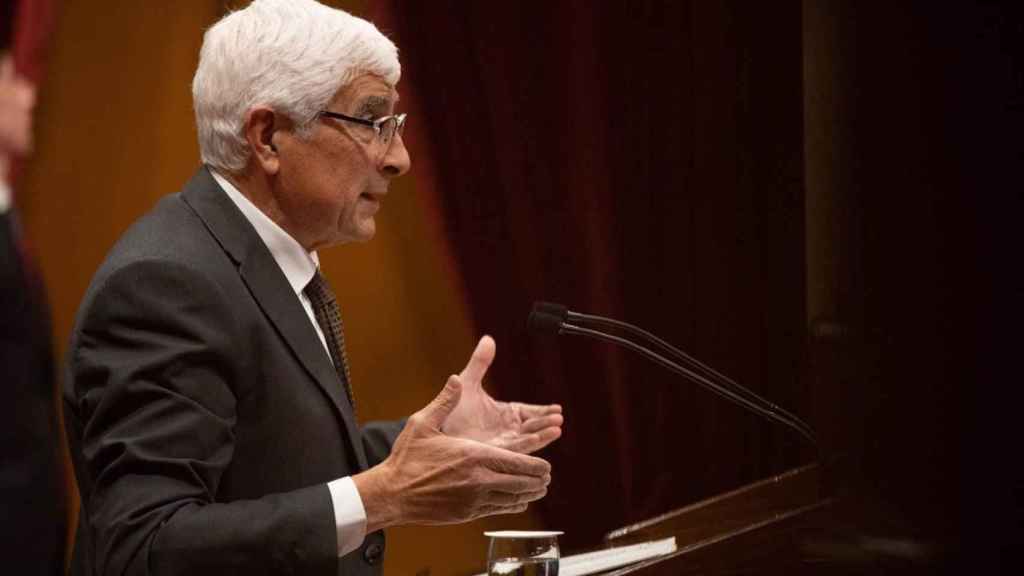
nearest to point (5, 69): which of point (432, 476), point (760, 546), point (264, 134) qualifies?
point (264, 134)

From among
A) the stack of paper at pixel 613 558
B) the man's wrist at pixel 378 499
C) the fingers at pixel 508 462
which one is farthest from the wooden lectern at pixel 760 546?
the man's wrist at pixel 378 499

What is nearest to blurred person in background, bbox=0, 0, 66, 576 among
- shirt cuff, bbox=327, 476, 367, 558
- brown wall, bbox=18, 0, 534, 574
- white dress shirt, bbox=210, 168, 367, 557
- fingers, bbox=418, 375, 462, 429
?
shirt cuff, bbox=327, 476, 367, 558

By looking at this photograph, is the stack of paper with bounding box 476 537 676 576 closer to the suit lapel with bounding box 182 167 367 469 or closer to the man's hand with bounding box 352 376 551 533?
the man's hand with bounding box 352 376 551 533

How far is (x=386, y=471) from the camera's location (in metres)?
1.56

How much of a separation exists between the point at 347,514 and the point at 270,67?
66 cm

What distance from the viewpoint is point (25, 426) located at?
1.16m

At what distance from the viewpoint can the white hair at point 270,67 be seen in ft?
5.91

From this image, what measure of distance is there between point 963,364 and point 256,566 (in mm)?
923

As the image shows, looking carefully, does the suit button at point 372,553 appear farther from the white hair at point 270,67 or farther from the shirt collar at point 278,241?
the white hair at point 270,67

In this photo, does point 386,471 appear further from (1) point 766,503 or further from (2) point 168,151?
(2) point 168,151

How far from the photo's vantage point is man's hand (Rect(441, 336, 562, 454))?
1.91 m

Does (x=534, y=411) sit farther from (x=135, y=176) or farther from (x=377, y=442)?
(x=135, y=176)

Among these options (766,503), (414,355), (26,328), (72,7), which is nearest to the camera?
(26,328)

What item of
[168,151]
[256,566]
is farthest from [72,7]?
[256,566]
